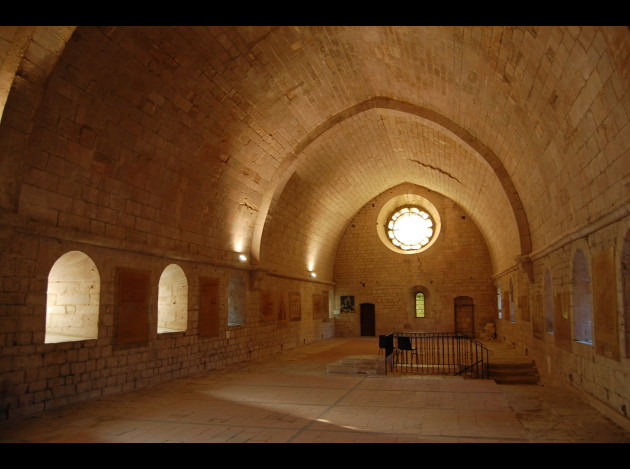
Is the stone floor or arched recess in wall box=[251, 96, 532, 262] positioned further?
arched recess in wall box=[251, 96, 532, 262]

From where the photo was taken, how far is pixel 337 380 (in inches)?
402

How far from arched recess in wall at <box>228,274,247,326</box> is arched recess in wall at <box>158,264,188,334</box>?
8.15ft

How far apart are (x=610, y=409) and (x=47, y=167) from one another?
8.39 metres

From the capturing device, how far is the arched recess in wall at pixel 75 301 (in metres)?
8.27

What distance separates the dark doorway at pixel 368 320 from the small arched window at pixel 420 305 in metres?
1.89

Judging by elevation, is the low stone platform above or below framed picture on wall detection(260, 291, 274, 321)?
below

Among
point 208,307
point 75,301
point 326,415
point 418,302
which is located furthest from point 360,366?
point 418,302

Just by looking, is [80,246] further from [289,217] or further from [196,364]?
[289,217]

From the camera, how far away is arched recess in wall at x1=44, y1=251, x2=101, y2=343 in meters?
8.27

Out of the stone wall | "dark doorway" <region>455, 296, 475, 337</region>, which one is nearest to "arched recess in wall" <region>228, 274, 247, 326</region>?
the stone wall

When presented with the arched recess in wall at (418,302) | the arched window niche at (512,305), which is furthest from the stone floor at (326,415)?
the arched recess in wall at (418,302)

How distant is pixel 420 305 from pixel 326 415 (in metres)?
15.2

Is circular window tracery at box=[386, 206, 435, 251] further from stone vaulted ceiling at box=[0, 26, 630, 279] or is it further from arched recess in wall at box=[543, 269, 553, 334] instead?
arched recess in wall at box=[543, 269, 553, 334]

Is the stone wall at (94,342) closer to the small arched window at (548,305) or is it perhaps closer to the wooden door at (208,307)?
the wooden door at (208,307)
